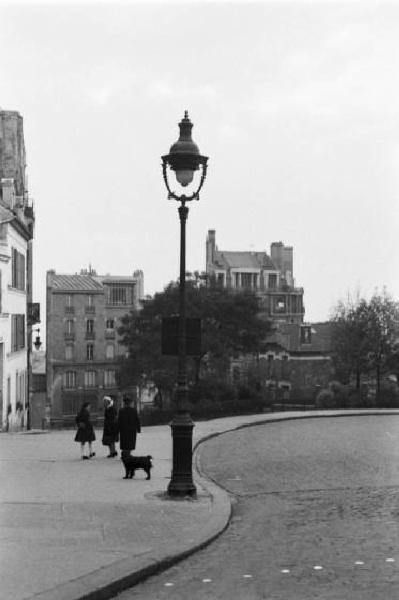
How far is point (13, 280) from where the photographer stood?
130 feet

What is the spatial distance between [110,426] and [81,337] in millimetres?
71560

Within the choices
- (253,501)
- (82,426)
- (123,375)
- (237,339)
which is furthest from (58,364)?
(253,501)

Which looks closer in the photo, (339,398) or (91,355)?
(339,398)

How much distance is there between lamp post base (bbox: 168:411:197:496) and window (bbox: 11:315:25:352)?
26.3m

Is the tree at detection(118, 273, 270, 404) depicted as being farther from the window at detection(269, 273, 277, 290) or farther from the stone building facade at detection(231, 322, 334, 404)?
the window at detection(269, 273, 277, 290)

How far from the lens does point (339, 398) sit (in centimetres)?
4956

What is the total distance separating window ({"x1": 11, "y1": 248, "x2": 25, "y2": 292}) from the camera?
39.5 metres

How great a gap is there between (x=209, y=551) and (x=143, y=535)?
83cm

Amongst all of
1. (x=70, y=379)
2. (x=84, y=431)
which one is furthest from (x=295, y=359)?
(x=84, y=431)

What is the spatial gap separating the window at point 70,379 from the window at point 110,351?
404 cm

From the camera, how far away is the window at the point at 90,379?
89.0m

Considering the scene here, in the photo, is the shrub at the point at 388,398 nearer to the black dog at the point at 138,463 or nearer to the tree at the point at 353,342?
the tree at the point at 353,342

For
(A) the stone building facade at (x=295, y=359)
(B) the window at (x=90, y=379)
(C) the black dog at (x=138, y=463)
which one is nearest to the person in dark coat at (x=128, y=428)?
(C) the black dog at (x=138, y=463)

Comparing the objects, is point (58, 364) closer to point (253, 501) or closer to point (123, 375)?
point (123, 375)
